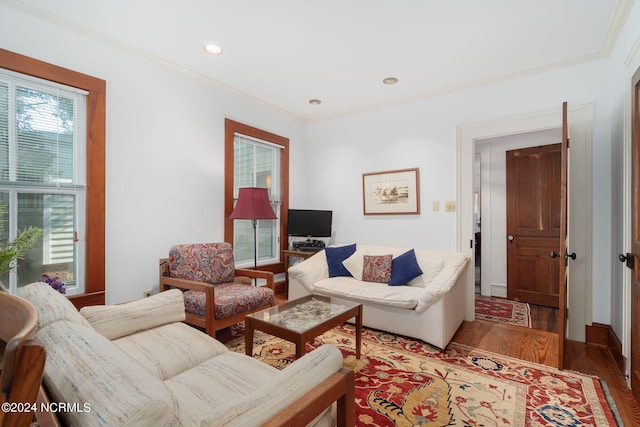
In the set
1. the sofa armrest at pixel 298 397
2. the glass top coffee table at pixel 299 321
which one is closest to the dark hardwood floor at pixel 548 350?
the glass top coffee table at pixel 299 321

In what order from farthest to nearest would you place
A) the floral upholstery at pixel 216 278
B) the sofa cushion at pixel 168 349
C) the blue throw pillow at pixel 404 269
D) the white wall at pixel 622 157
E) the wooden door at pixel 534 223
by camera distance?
the wooden door at pixel 534 223 → the blue throw pillow at pixel 404 269 → the floral upholstery at pixel 216 278 → the white wall at pixel 622 157 → the sofa cushion at pixel 168 349

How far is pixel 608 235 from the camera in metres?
2.75

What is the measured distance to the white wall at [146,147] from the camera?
248cm

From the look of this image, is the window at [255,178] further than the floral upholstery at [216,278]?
Yes

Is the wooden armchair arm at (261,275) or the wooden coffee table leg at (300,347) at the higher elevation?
the wooden armchair arm at (261,275)

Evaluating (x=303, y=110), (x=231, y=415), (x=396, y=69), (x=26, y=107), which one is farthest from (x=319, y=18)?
(x=231, y=415)

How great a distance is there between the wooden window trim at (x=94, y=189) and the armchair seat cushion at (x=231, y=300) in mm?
711

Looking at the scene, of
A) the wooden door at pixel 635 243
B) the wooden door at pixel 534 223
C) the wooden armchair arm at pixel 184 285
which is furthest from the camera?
the wooden door at pixel 534 223

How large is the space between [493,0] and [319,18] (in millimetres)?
1220

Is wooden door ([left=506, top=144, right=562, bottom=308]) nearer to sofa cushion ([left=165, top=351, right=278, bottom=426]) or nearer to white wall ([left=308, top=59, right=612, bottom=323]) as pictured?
white wall ([left=308, top=59, right=612, bottom=323])

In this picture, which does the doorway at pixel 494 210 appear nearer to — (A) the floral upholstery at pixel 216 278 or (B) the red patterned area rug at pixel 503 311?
(B) the red patterned area rug at pixel 503 311

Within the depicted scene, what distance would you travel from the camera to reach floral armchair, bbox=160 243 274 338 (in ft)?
8.23

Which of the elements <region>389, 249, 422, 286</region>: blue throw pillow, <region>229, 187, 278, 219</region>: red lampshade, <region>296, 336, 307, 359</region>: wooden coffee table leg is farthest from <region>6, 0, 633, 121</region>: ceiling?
<region>296, 336, 307, 359</region>: wooden coffee table leg

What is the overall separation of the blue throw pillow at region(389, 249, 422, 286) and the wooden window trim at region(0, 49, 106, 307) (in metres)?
2.74
